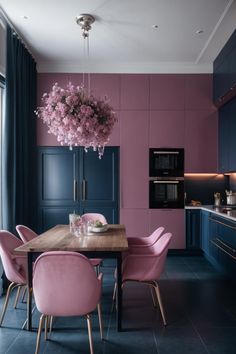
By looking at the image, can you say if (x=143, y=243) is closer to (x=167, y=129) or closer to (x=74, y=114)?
(x=74, y=114)

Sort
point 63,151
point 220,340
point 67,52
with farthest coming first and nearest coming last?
point 63,151, point 67,52, point 220,340

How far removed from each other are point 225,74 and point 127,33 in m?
1.48

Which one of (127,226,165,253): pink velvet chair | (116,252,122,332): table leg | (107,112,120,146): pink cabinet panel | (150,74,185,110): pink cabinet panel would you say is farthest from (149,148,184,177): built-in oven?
(116,252,122,332): table leg

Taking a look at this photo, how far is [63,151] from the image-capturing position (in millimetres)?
5082

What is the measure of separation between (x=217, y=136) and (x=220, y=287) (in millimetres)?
2477

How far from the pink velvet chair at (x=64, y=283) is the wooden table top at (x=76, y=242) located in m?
0.41

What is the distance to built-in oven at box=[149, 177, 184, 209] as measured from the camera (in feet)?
16.7

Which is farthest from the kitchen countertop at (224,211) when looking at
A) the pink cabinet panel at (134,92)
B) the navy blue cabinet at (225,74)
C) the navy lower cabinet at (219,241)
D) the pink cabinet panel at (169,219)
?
the pink cabinet panel at (134,92)

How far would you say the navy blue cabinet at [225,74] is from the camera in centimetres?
396

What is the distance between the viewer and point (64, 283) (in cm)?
203

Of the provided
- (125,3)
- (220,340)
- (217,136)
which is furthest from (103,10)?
(220,340)

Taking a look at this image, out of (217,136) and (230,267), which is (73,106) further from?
(217,136)

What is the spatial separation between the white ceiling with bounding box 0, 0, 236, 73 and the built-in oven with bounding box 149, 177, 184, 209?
1852 millimetres

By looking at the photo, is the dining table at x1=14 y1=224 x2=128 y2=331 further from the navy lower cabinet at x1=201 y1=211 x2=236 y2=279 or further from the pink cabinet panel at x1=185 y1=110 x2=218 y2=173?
the pink cabinet panel at x1=185 y1=110 x2=218 y2=173
